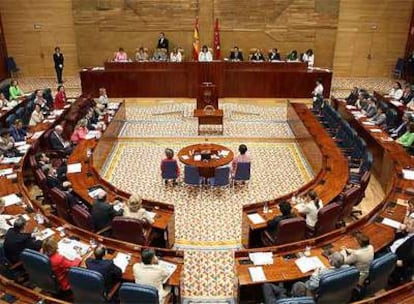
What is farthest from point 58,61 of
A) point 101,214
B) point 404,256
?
point 404,256

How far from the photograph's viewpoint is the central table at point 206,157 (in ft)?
35.6

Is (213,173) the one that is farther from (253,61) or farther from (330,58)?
(330,58)

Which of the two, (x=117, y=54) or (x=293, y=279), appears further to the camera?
(x=117, y=54)

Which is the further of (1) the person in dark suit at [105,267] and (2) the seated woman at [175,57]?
(2) the seated woman at [175,57]

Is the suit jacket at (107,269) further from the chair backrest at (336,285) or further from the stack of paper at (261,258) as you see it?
the chair backrest at (336,285)

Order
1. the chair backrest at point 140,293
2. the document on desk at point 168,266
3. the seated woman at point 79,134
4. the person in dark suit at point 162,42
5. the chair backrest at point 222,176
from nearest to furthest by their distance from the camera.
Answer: the chair backrest at point 140,293 → the document on desk at point 168,266 → the chair backrest at point 222,176 → the seated woman at point 79,134 → the person in dark suit at point 162,42

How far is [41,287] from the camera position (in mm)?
6508

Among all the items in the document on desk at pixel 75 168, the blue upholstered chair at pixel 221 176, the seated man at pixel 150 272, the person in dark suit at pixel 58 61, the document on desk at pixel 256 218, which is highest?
the person in dark suit at pixel 58 61

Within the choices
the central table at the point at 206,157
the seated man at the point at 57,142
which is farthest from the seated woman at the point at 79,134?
the central table at the point at 206,157

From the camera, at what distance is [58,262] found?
6.33 metres

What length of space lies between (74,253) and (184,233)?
287 centimetres

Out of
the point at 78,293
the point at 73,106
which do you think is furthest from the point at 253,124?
the point at 78,293

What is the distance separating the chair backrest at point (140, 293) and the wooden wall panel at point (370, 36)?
19.5 meters

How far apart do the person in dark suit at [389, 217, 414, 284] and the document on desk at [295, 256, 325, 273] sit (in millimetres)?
1322
